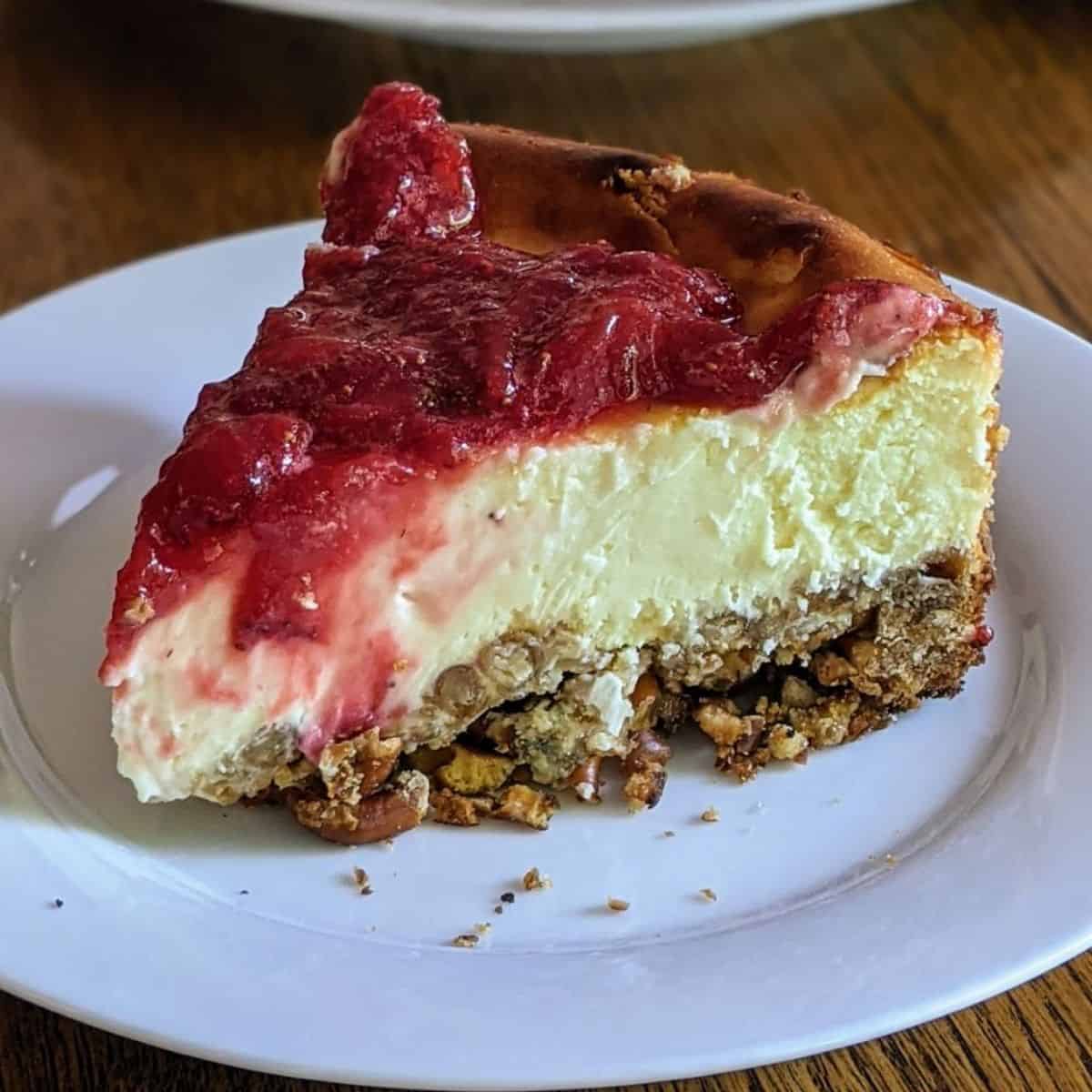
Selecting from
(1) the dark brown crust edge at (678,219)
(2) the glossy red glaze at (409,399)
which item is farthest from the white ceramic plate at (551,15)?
(2) the glossy red glaze at (409,399)

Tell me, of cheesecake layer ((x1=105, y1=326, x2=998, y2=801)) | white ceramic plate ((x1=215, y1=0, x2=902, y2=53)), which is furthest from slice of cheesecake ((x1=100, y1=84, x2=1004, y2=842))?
white ceramic plate ((x1=215, y1=0, x2=902, y2=53))

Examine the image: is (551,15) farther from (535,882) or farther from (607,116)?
(535,882)

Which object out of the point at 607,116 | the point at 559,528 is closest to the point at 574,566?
the point at 559,528

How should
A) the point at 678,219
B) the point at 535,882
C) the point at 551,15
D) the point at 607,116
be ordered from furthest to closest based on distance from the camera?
the point at 607,116
the point at 551,15
the point at 678,219
the point at 535,882

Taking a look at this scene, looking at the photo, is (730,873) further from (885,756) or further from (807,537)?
(807,537)

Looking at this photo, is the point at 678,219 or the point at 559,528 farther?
the point at 678,219

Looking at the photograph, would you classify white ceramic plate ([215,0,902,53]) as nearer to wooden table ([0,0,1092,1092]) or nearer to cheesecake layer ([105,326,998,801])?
wooden table ([0,0,1092,1092])
